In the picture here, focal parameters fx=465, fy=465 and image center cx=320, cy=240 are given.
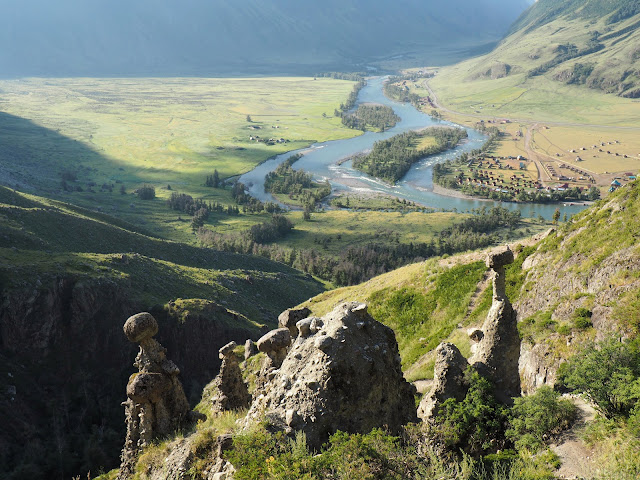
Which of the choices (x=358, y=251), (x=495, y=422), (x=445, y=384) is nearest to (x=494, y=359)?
(x=445, y=384)

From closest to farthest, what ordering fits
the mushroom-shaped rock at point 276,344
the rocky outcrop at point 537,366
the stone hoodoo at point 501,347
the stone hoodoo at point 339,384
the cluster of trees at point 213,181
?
the stone hoodoo at point 339,384, the stone hoodoo at point 501,347, the mushroom-shaped rock at point 276,344, the rocky outcrop at point 537,366, the cluster of trees at point 213,181

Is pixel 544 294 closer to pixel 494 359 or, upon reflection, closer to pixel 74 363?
pixel 494 359

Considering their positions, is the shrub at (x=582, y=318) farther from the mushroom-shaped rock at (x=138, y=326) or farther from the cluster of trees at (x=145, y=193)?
the cluster of trees at (x=145, y=193)

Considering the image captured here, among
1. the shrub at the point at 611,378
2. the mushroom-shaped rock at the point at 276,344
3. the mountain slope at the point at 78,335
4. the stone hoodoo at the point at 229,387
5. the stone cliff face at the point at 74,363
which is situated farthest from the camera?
the mountain slope at the point at 78,335

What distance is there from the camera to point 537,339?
2677 centimetres

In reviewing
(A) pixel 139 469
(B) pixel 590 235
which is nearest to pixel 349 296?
(B) pixel 590 235

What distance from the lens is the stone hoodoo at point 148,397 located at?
20375 millimetres

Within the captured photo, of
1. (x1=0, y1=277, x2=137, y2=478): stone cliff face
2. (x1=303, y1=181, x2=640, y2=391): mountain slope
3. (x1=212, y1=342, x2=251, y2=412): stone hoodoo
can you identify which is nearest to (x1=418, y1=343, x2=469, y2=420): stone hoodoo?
(x1=303, y1=181, x2=640, y2=391): mountain slope

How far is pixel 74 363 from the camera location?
4256 centimetres

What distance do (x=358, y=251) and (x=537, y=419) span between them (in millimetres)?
106580

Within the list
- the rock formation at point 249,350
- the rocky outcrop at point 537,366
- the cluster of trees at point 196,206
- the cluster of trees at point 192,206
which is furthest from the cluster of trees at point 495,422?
the cluster of trees at point 192,206

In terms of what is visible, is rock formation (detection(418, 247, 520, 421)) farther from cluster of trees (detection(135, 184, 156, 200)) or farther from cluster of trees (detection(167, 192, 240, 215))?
cluster of trees (detection(135, 184, 156, 200))

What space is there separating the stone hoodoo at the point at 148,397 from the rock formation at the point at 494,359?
37.1ft

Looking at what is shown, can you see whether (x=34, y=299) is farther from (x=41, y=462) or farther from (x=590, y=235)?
(x=590, y=235)
